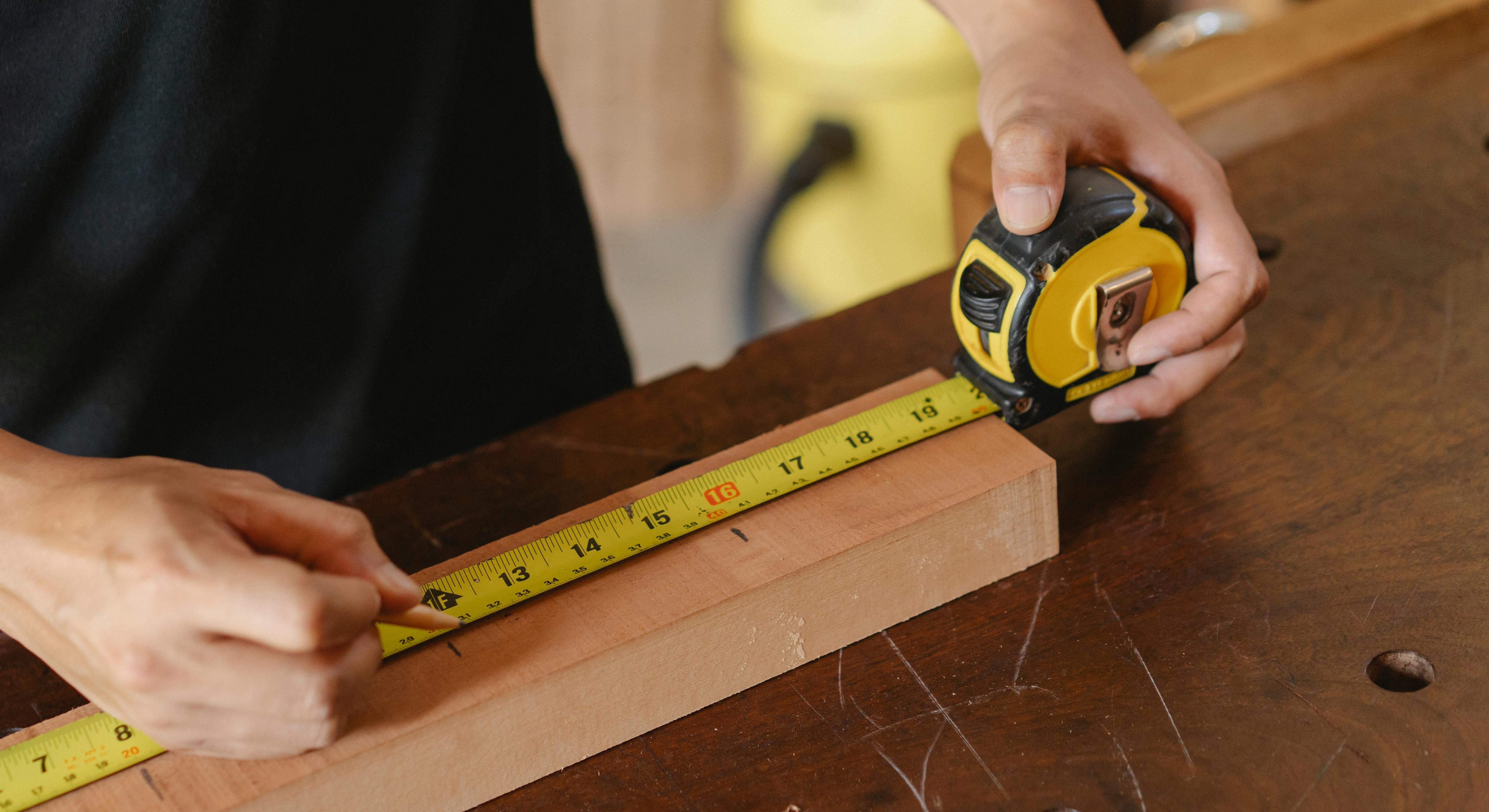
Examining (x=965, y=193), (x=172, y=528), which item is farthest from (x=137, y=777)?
(x=965, y=193)

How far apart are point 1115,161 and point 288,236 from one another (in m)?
0.91

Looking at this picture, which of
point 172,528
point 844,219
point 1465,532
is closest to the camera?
point 172,528

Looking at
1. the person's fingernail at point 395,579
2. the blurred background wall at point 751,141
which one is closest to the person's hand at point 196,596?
the person's fingernail at point 395,579

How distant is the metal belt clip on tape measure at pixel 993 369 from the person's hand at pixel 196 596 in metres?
0.13

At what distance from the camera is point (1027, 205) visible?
988mm

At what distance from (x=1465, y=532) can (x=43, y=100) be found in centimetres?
139

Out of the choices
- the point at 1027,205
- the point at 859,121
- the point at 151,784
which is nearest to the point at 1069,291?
the point at 1027,205

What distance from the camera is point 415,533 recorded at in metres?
1.15

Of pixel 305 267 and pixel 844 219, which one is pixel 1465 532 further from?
pixel 844 219

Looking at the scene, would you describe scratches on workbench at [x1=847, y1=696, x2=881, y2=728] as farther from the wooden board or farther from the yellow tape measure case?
the yellow tape measure case

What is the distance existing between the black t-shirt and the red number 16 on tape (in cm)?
54

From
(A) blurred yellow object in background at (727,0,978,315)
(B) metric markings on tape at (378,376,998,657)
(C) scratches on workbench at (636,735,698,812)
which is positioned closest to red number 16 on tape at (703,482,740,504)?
(B) metric markings on tape at (378,376,998,657)

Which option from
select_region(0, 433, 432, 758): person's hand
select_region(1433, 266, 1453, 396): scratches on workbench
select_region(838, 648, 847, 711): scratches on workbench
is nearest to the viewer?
select_region(0, 433, 432, 758): person's hand

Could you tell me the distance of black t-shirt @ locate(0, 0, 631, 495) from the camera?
110 cm
